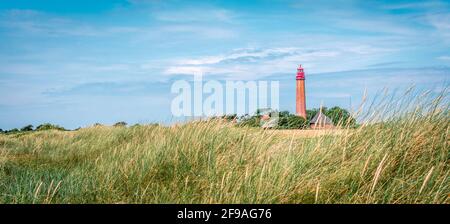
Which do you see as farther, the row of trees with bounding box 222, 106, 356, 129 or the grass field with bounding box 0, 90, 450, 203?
the row of trees with bounding box 222, 106, 356, 129

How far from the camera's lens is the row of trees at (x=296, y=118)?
4.48 m

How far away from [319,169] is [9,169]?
4971 millimetres

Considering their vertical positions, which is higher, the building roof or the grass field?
the building roof

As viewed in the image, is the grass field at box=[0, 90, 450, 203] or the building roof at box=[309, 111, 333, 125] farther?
the building roof at box=[309, 111, 333, 125]

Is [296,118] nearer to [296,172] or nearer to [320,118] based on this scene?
[320,118]

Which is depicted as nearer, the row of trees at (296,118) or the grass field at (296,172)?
the grass field at (296,172)

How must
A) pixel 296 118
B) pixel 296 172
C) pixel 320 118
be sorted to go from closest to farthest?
pixel 296 172 < pixel 320 118 < pixel 296 118

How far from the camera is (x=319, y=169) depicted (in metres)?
3.15

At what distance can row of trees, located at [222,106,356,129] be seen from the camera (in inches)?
176

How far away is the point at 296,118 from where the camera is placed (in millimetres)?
5668

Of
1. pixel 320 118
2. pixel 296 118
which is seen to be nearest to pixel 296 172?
pixel 320 118
